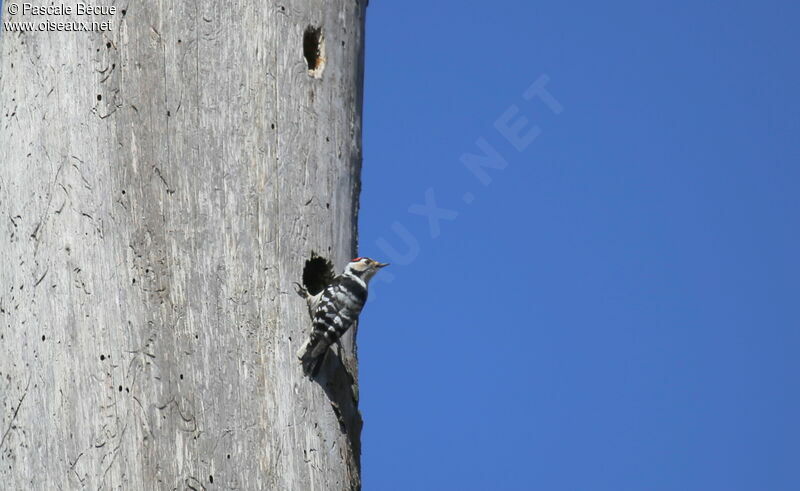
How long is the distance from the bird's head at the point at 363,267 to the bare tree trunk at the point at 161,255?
0.27 m

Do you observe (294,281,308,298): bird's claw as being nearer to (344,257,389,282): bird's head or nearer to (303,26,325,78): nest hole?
(344,257,389,282): bird's head

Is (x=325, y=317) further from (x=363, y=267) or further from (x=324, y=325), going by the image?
(x=363, y=267)

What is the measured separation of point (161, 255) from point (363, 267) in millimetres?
1153

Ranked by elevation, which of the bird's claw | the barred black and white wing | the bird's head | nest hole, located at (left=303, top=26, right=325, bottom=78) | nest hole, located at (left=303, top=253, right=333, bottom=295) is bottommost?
the barred black and white wing

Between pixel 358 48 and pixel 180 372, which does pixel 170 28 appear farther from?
pixel 180 372

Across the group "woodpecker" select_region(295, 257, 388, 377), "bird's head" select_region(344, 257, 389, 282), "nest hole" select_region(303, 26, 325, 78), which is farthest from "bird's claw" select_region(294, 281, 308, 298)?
"nest hole" select_region(303, 26, 325, 78)

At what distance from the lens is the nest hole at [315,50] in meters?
4.61

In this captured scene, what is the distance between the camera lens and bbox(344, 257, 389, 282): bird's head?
15.5 feet

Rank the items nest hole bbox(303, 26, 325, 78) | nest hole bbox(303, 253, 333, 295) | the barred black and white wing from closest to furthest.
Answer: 1. the barred black and white wing
2. nest hole bbox(303, 253, 333, 295)
3. nest hole bbox(303, 26, 325, 78)

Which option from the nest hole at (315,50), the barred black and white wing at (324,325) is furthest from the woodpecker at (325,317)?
the nest hole at (315,50)

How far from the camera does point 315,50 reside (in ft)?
15.3

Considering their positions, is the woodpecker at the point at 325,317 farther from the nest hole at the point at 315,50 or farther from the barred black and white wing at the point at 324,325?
the nest hole at the point at 315,50

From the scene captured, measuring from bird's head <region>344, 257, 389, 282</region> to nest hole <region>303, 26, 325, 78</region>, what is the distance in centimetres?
81

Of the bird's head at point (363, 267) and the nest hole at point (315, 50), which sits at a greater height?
the nest hole at point (315, 50)
